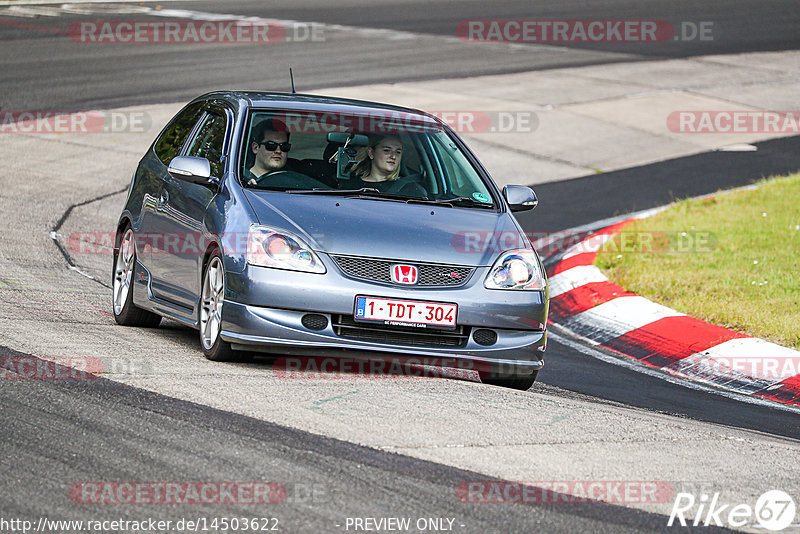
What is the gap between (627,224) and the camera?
14.1 meters

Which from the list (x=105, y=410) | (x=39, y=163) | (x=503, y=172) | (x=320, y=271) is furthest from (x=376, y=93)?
(x=105, y=410)

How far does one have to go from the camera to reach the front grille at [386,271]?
7117mm

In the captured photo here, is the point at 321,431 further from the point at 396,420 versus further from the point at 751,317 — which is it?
the point at 751,317

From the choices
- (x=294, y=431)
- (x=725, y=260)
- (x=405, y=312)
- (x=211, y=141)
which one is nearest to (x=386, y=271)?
(x=405, y=312)

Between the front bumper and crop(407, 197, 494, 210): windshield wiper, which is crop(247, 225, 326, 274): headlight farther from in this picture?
crop(407, 197, 494, 210): windshield wiper

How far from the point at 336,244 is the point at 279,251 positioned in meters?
0.31

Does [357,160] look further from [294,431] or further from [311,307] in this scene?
[294,431]

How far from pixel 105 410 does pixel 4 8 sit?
25666 millimetres

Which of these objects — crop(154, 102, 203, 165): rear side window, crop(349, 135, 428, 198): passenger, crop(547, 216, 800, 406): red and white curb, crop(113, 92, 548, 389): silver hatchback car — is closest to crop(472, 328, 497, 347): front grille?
crop(113, 92, 548, 389): silver hatchback car

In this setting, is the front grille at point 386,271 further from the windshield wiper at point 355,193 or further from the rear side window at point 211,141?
the rear side window at point 211,141

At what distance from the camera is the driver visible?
7.90m

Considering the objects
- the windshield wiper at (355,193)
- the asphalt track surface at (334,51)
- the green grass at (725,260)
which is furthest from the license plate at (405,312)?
the asphalt track surface at (334,51)

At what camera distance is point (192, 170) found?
7797 millimetres

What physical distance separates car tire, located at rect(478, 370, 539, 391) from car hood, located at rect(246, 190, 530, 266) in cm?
73
